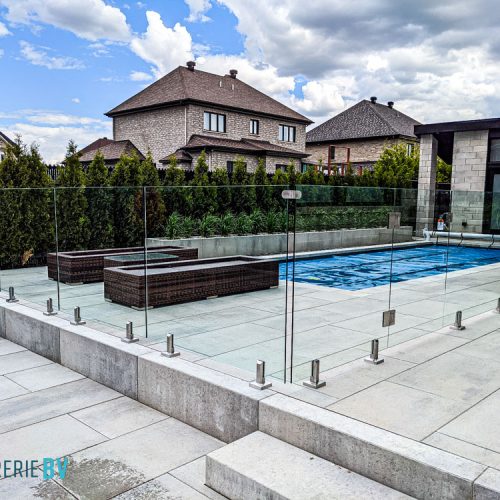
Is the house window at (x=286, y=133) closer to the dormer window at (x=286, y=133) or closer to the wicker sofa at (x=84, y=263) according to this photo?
→ the dormer window at (x=286, y=133)

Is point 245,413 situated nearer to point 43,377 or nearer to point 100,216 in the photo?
point 43,377

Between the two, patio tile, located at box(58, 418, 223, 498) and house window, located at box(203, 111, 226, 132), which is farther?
house window, located at box(203, 111, 226, 132)

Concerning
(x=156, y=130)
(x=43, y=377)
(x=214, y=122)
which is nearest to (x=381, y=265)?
(x=43, y=377)

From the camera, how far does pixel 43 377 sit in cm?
516

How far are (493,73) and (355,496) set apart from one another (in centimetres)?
1749

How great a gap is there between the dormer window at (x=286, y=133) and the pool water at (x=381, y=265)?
28962 mm

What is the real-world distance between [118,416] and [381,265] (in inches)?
116

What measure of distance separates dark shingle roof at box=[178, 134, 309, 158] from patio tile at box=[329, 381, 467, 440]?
2404 centimetres

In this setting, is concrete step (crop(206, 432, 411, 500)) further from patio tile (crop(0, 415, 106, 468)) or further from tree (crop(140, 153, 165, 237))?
tree (crop(140, 153, 165, 237))

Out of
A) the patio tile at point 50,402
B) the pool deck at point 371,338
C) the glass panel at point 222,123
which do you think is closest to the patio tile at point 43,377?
the patio tile at point 50,402

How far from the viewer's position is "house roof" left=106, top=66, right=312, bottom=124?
97.0ft

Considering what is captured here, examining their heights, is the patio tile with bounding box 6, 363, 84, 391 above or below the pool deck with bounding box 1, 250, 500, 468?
below

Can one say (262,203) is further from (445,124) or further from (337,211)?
(445,124)

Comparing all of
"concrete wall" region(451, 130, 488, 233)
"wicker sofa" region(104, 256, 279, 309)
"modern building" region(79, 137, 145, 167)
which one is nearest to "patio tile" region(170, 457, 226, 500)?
"wicker sofa" region(104, 256, 279, 309)
